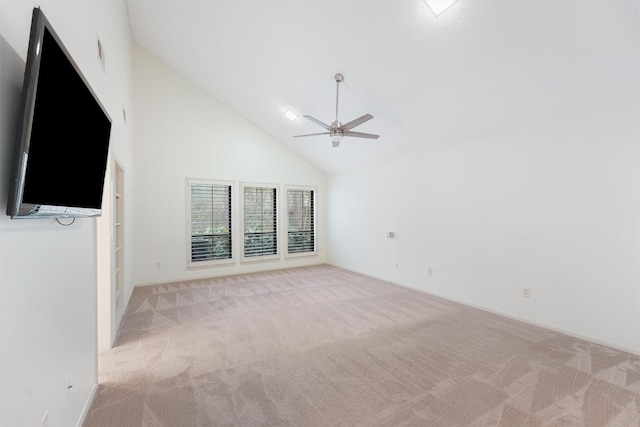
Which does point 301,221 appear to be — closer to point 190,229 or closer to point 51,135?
point 190,229

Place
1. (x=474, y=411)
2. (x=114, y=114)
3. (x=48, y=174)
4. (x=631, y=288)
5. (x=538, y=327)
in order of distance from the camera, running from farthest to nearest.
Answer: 1. (x=538, y=327)
2. (x=114, y=114)
3. (x=631, y=288)
4. (x=474, y=411)
5. (x=48, y=174)

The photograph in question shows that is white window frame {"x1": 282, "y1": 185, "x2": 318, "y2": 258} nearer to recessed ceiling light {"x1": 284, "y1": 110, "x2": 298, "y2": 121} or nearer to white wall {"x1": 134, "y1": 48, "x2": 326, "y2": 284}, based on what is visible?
white wall {"x1": 134, "y1": 48, "x2": 326, "y2": 284}

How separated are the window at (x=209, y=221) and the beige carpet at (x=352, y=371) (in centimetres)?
190

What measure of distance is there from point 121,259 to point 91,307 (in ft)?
7.57

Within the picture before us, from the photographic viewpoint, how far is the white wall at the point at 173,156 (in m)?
5.45

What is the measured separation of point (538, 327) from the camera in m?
3.59

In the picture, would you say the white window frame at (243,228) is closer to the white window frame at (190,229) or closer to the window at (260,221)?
the window at (260,221)

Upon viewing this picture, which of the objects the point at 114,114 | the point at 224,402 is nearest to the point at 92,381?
the point at 224,402

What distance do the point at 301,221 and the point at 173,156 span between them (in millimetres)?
3344

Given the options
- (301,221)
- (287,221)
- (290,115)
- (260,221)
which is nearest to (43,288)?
(290,115)

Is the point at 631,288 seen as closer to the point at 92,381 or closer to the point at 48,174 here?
the point at 48,174

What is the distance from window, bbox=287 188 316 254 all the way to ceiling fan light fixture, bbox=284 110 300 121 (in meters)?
2.09

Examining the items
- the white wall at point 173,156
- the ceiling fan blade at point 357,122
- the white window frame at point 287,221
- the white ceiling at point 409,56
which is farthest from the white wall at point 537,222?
the white wall at point 173,156

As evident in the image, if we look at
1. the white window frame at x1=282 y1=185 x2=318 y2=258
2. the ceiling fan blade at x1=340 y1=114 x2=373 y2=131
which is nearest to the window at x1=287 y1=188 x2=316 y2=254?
the white window frame at x1=282 y1=185 x2=318 y2=258
